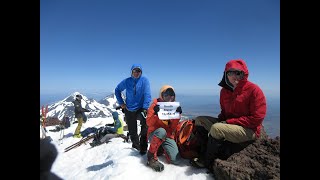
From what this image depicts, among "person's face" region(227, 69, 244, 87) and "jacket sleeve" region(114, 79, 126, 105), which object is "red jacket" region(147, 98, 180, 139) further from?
"jacket sleeve" region(114, 79, 126, 105)

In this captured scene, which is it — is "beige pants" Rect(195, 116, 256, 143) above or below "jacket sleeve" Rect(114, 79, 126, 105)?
below

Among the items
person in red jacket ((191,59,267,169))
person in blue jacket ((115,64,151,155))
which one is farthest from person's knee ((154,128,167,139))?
person in blue jacket ((115,64,151,155))

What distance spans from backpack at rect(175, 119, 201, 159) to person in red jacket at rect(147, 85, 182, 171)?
139 mm

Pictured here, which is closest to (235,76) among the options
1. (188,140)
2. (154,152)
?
(188,140)

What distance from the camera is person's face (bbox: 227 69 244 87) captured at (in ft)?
15.5

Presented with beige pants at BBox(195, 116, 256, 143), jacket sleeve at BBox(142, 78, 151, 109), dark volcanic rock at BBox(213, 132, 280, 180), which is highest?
jacket sleeve at BBox(142, 78, 151, 109)

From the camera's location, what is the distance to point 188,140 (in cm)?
539

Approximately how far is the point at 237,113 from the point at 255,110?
442 millimetres

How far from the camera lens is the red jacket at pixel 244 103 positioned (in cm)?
432

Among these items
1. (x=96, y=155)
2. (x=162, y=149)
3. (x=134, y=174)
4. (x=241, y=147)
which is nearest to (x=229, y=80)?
(x=241, y=147)

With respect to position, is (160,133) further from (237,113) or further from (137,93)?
(137,93)

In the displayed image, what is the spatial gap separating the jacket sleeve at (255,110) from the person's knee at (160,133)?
1650 mm
